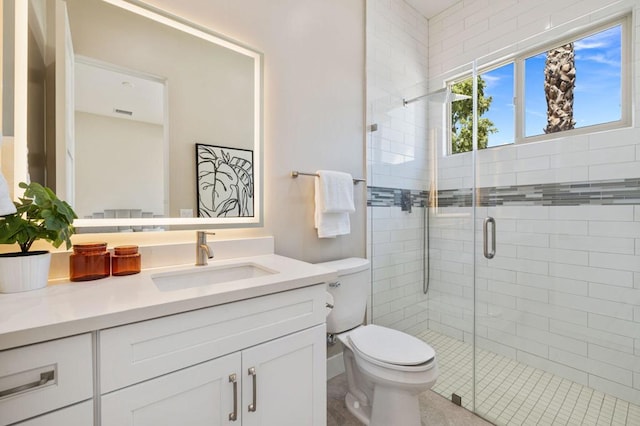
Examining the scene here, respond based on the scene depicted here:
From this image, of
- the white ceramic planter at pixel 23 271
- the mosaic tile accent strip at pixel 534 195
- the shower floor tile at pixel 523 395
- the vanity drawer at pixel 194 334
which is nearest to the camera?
the vanity drawer at pixel 194 334

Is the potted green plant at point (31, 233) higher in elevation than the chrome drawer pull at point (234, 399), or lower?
higher

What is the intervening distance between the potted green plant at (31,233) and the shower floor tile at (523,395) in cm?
209

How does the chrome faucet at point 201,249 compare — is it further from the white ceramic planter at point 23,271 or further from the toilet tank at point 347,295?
the toilet tank at point 347,295

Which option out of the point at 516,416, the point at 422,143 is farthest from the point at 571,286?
the point at 422,143

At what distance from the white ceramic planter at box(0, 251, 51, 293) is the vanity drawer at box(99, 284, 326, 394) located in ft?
1.29

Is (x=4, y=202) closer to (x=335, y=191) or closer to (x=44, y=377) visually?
(x=44, y=377)

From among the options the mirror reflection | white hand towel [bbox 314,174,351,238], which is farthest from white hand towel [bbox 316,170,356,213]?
the mirror reflection

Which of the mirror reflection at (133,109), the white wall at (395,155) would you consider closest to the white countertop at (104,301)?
the mirror reflection at (133,109)

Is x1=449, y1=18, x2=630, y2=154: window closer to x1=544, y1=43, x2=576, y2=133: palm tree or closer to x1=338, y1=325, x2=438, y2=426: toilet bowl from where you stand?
x1=544, y1=43, x2=576, y2=133: palm tree

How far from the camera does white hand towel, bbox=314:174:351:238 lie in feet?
5.57

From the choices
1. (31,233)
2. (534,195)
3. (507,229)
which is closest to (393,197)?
(507,229)

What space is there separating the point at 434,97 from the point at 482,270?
138cm

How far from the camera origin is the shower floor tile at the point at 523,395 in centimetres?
155

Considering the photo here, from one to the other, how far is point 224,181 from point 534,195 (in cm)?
202
